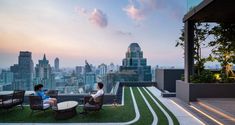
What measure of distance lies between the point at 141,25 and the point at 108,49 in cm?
464

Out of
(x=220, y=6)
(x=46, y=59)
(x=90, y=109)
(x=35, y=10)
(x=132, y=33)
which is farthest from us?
(x=132, y=33)

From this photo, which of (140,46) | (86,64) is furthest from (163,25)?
(86,64)

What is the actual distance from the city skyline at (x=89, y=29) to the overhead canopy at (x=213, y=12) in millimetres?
3087

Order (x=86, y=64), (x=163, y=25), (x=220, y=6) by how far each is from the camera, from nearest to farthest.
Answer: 1. (x=220, y=6)
2. (x=86, y=64)
3. (x=163, y=25)

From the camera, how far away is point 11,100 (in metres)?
7.57

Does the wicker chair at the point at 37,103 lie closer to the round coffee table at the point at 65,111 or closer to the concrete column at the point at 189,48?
the round coffee table at the point at 65,111

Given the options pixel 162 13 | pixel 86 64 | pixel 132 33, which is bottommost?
pixel 86 64

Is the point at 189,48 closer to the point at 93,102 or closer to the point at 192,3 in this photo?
the point at 192,3

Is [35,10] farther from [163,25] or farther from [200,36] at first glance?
[163,25]

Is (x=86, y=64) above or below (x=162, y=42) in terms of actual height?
below

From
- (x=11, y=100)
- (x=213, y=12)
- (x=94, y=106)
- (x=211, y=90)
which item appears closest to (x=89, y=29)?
(x=213, y=12)

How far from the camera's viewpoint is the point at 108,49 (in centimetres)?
2370

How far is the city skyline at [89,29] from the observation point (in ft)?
47.7

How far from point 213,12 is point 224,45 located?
2.70 meters
